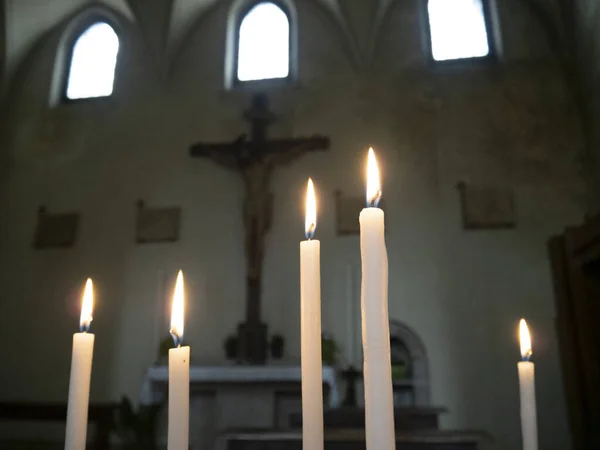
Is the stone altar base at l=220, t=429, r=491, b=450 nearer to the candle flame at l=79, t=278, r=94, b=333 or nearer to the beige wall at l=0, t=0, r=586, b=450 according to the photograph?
the candle flame at l=79, t=278, r=94, b=333

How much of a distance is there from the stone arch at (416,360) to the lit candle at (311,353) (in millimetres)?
4966

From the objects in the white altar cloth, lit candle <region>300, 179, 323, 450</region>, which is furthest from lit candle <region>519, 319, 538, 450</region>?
the white altar cloth

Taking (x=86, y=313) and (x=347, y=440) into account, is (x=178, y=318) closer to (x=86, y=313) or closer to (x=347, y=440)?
(x=86, y=313)

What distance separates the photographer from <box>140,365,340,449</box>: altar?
5078 mm

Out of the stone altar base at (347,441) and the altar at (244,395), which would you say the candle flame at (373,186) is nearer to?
the stone altar base at (347,441)

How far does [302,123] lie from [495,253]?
2.77 metres

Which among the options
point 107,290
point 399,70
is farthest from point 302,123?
point 107,290

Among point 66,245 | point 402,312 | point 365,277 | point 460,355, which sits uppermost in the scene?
point 66,245

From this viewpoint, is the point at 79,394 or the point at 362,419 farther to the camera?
the point at 362,419

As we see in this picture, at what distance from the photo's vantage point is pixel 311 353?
849mm

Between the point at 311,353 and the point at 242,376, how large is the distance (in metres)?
4.49

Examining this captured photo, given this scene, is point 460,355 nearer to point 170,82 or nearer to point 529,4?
point 529,4

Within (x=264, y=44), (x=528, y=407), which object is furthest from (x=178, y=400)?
(x=264, y=44)

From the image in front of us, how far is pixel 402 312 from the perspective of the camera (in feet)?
19.1
